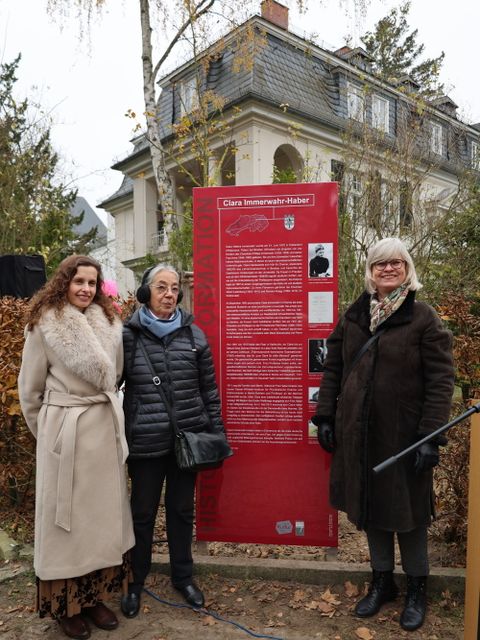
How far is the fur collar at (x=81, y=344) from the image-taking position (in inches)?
108

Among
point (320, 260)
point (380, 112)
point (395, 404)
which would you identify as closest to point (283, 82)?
point (380, 112)

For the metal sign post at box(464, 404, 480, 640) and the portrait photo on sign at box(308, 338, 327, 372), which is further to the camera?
the portrait photo on sign at box(308, 338, 327, 372)

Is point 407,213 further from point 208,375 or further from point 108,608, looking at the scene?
point 108,608

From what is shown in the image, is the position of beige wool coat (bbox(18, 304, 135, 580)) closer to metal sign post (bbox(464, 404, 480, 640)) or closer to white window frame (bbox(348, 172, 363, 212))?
metal sign post (bbox(464, 404, 480, 640))

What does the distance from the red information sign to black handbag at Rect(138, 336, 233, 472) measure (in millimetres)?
536

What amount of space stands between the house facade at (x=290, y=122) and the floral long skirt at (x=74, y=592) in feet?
21.0

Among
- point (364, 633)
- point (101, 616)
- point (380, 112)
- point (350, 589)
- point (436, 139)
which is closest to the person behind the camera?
point (364, 633)

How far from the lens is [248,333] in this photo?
3.50m

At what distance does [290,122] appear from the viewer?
31.1ft

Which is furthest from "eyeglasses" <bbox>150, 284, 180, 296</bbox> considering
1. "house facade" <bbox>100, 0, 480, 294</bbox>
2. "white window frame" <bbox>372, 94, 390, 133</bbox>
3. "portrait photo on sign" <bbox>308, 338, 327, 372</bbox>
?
"white window frame" <bbox>372, 94, 390, 133</bbox>

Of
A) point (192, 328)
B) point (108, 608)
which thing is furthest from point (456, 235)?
point (108, 608)

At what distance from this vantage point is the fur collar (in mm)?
2748

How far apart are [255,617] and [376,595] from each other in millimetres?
728

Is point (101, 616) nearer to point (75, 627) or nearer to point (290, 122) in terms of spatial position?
point (75, 627)
